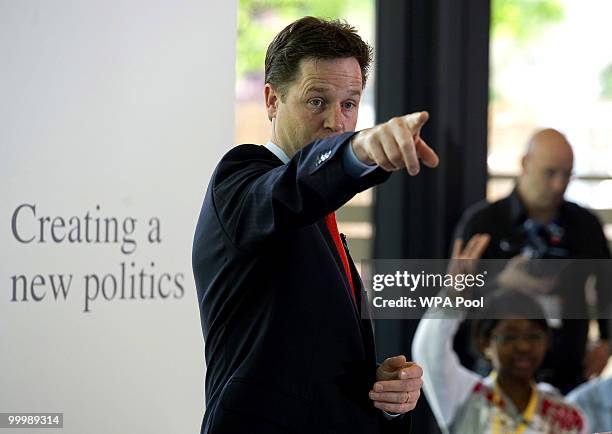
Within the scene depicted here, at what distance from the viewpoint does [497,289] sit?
126 inches

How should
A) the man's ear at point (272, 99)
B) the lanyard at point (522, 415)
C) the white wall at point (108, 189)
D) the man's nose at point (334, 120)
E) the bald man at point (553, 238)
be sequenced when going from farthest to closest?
the bald man at point (553, 238), the lanyard at point (522, 415), the white wall at point (108, 189), the man's ear at point (272, 99), the man's nose at point (334, 120)

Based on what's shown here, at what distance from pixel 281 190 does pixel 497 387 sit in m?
2.09

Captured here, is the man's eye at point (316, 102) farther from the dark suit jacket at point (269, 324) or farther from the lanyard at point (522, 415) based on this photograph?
the lanyard at point (522, 415)

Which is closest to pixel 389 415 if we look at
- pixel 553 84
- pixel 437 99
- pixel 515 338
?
pixel 515 338

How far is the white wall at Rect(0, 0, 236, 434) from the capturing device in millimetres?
2328

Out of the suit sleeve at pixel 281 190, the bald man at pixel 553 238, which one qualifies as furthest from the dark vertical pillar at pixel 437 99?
the suit sleeve at pixel 281 190

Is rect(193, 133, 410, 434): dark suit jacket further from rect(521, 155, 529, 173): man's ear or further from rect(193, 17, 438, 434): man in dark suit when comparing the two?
rect(521, 155, 529, 173): man's ear

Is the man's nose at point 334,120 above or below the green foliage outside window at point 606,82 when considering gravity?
below

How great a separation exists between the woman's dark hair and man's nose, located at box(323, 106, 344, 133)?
1919 millimetres

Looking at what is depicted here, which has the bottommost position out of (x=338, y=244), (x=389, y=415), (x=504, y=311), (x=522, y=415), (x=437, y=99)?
(x=522, y=415)

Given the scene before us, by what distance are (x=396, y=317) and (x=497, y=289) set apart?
38 cm

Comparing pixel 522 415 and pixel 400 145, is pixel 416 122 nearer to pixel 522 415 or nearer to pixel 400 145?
pixel 400 145

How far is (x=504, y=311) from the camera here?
3.15 m

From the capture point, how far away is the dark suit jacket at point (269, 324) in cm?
129
